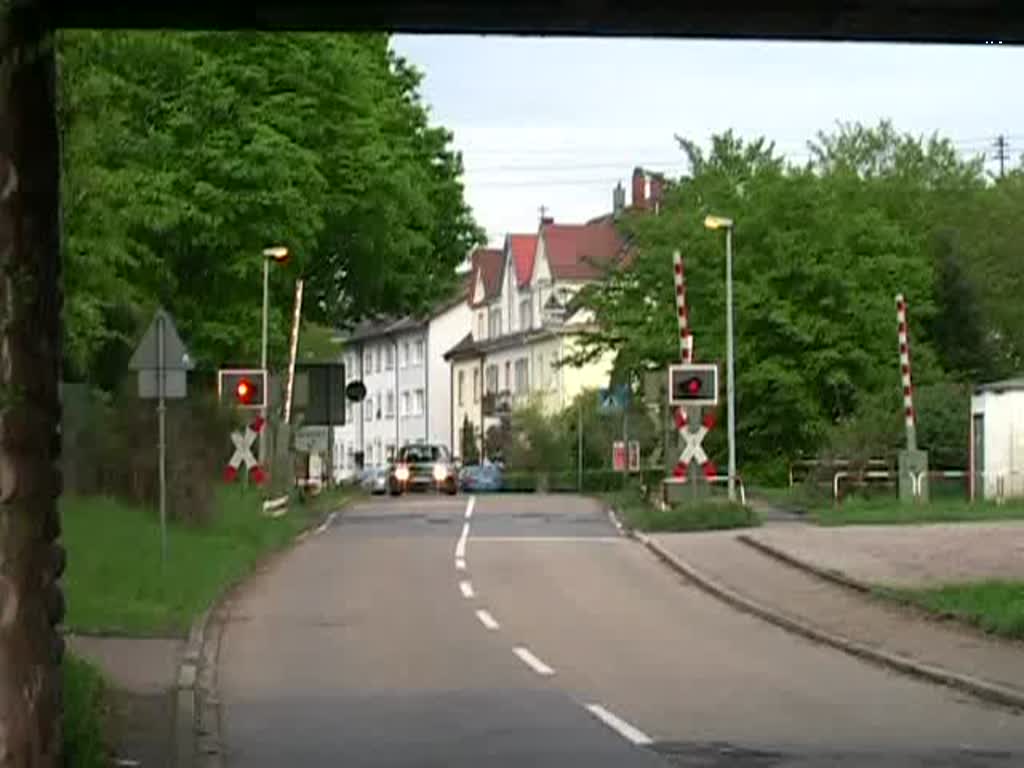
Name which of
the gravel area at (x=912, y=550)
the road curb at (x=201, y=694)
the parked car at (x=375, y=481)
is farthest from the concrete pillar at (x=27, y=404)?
the parked car at (x=375, y=481)

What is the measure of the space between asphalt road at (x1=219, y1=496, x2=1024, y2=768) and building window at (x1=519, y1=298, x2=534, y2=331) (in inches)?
3300

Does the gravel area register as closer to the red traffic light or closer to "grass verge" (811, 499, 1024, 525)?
"grass verge" (811, 499, 1024, 525)

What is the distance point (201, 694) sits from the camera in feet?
57.5

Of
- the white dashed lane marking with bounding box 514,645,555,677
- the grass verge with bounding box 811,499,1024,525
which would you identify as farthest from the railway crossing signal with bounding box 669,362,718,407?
the white dashed lane marking with bounding box 514,645,555,677

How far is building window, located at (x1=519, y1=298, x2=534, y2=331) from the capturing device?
386 ft

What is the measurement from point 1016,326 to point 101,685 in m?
72.2

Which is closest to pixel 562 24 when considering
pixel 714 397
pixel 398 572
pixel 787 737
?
pixel 787 737

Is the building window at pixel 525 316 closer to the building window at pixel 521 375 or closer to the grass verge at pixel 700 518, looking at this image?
the building window at pixel 521 375

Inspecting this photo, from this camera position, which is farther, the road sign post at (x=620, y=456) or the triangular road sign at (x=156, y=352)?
the road sign post at (x=620, y=456)

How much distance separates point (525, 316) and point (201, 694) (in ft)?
334

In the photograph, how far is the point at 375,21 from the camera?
38.9ft

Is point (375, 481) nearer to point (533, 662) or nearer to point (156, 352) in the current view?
point (156, 352)

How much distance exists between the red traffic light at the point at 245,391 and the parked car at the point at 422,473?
35.6m

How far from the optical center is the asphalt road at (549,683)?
14305 millimetres
